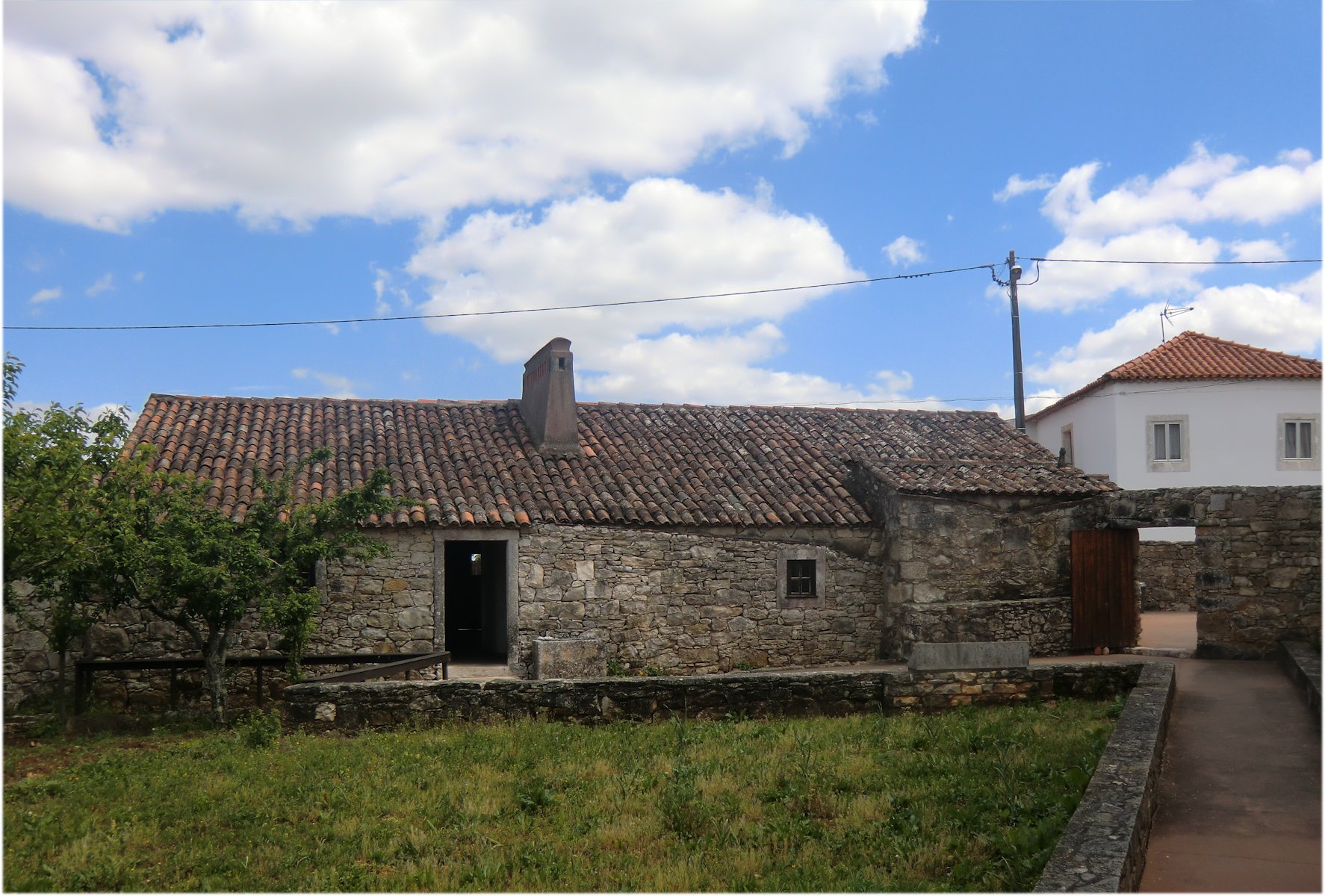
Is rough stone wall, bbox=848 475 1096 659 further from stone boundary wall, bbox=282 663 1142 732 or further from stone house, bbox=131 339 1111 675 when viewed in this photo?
stone boundary wall, bbox=282 663 1142 732

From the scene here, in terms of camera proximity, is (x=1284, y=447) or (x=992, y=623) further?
(x=1284, y=447)

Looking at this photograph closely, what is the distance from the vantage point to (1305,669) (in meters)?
11.4

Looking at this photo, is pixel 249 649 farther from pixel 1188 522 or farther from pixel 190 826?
pixel 1188 522

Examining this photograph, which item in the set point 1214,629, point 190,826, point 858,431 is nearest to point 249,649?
point 190,826

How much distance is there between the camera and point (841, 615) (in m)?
16.4

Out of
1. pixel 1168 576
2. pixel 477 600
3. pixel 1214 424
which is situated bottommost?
pixel 477 600

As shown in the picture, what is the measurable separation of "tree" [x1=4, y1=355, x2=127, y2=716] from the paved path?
32.2 feet

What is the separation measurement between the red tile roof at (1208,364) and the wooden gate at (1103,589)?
12877mm

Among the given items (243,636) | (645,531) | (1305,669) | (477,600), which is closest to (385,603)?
(243,636)

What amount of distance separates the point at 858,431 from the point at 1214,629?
24.1ft

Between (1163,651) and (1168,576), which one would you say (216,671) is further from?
(1168,576)

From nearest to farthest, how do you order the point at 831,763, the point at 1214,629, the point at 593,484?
the point at 831,763, the point at 1214,629, the point at 593,484

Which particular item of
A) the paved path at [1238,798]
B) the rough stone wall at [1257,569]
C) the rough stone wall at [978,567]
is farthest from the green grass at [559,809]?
the rough stone wall at [1257,569]

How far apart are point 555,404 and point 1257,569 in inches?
456
